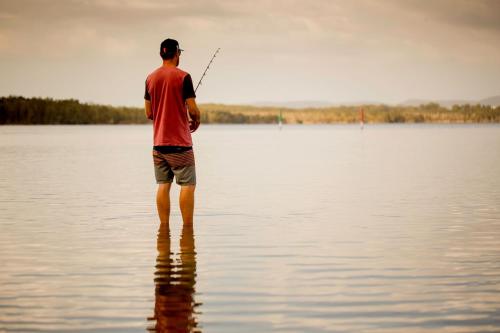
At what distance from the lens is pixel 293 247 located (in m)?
10.1

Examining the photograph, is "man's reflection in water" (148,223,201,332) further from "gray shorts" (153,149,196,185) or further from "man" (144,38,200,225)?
"man" (144,38,200,225)

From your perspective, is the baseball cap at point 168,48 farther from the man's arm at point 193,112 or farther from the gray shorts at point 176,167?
the gray shorts at point 176,167

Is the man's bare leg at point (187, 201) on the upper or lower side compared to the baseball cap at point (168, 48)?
lower

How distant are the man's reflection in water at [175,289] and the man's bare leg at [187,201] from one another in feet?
2.24

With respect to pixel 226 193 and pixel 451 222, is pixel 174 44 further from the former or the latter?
pixel 226 193

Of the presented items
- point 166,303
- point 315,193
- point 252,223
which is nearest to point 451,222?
point 252,223

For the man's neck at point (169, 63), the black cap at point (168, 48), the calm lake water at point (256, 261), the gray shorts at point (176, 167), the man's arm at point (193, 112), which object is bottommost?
the calm lake water at point (256, 261)

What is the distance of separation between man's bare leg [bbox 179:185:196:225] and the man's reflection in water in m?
0.68

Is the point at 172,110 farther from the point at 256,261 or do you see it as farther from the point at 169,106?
the point at 256,261

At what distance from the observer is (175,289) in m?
7.54

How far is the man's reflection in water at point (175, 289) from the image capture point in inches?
245

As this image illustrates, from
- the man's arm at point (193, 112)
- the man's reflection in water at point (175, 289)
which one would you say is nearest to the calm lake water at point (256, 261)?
the man's reflection in water at point (175, 289)

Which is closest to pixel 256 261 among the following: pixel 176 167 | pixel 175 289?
pixel 175 289

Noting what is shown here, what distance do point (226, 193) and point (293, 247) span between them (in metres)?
7.97
